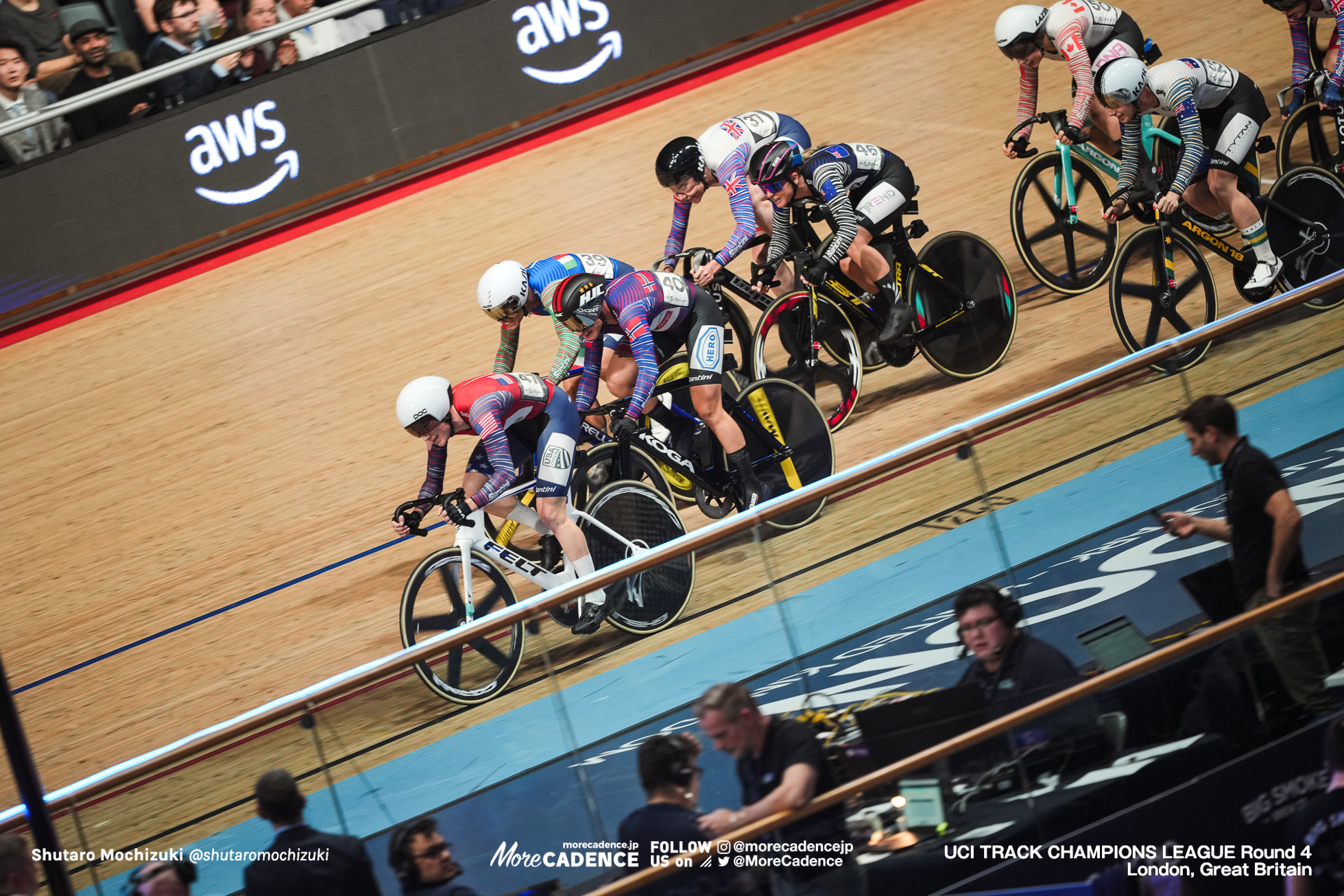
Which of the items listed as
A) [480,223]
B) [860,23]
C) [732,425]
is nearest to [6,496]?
[480,223]

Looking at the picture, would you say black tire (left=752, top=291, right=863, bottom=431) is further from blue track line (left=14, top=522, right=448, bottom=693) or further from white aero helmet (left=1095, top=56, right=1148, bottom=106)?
blue track line (left=14, top=522, right=448, bottom=693)

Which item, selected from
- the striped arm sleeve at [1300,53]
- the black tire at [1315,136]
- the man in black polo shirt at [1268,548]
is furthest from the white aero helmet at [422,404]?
the striped arm sleeve at [1300,53]

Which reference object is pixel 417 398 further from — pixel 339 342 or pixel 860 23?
pixel 860 23

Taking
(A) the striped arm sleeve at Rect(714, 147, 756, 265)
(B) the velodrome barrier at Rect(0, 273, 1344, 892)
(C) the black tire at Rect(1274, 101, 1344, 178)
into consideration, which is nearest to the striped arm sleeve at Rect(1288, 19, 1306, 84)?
(C) the black tire at Rect(1274, 101, 1344, 178)

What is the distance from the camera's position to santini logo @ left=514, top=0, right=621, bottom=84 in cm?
1173

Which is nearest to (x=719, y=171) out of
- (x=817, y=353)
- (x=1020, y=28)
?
(x=817, y=353)

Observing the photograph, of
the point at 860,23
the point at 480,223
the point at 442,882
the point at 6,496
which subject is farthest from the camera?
the point at 860,23

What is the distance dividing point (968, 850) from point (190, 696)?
4.24m

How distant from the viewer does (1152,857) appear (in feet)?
12.7

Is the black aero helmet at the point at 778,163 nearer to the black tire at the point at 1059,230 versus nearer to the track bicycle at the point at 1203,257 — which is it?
the black tire at the point at 1059,230

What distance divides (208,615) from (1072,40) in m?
5.86

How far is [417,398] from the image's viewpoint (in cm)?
563

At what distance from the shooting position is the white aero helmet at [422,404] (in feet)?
18.5

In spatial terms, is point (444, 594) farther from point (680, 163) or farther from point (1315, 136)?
point (1315, 136)
